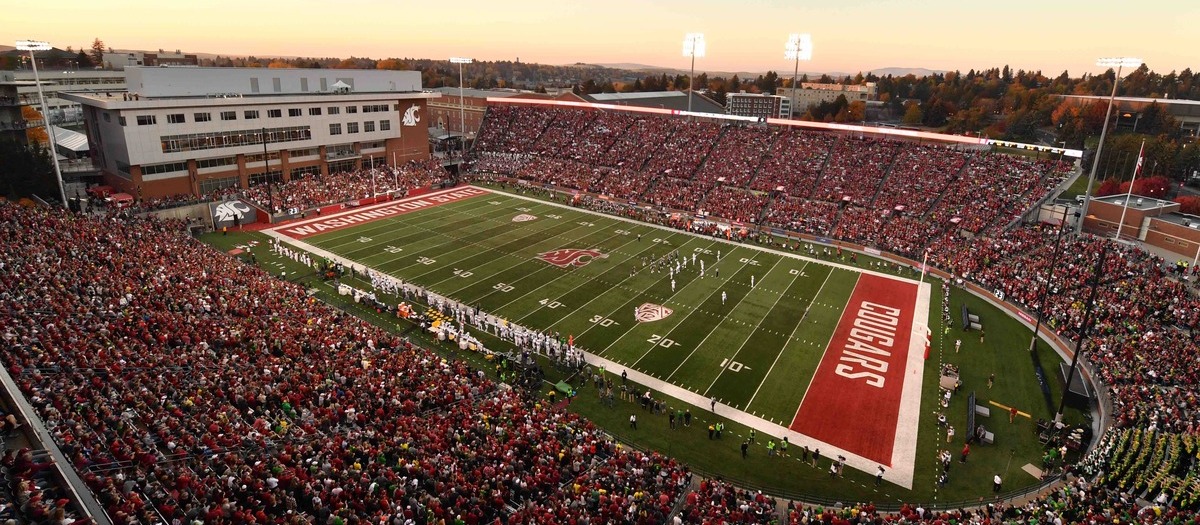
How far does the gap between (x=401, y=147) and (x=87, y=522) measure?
55.0 metres

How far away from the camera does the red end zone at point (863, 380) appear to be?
2033cm

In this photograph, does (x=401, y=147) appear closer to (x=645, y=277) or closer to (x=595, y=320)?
(x=645, y=277)

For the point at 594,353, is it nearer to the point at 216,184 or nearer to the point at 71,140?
the point at 216,184

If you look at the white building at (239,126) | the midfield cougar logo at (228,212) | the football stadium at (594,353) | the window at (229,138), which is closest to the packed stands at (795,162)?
the football stadium at (594,353)

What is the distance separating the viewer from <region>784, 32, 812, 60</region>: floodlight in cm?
5575

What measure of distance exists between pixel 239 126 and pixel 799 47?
4819 centimetres

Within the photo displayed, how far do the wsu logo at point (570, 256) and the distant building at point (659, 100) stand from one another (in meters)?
45.9

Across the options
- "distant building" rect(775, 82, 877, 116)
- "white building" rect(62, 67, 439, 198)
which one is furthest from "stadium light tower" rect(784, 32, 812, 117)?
"distant building" rect(775, 82, 877, 116)

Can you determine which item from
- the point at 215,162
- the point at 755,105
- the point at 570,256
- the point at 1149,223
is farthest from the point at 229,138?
the point at 755,105

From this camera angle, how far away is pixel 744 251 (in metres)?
40.0

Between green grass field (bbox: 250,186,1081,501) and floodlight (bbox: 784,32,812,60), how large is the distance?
24.6m

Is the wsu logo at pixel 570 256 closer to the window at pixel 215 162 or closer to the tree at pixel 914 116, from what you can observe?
the window at pixel 215 162

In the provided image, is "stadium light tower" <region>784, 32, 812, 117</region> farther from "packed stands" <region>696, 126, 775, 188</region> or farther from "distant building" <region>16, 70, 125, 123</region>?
"distant building" <region>16, 70, 125, 123</region>

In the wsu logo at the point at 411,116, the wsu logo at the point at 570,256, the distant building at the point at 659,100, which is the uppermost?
the distant building at the point at 659,100
